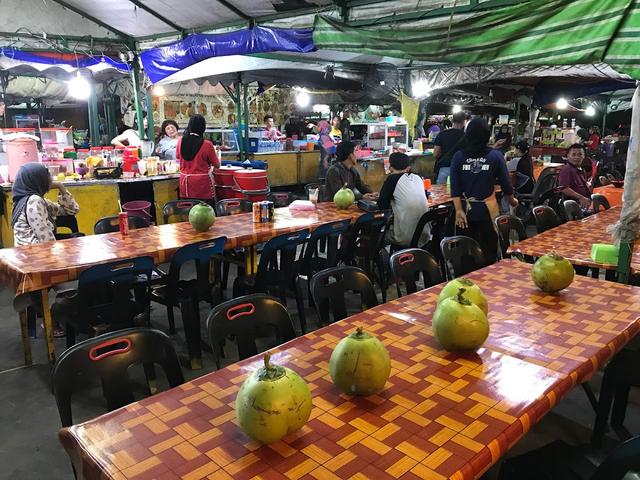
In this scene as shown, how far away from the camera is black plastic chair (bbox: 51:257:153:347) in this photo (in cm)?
320

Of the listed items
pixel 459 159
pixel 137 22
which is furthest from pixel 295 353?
pixel 137 22

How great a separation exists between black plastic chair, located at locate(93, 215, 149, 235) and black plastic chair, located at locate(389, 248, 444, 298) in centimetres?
274

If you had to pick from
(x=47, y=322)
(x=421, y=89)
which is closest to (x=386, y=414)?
(x=47, y=322)

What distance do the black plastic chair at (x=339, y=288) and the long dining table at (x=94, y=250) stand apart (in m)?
1.51

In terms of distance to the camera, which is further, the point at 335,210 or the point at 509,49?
the point at 335,210

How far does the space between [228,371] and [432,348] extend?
801 millimetres

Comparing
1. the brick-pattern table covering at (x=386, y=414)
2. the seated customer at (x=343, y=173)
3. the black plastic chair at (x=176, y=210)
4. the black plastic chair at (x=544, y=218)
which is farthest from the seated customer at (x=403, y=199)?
the brick-pattern table covering at (x=386, y=414)

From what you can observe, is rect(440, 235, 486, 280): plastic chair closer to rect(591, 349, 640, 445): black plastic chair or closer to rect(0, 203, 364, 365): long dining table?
rect(591, 349, 640, 445): black plastic chair

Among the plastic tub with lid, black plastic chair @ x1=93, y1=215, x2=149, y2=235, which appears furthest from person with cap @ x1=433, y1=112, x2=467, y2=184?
black plastic chair @ x1=93, y1=215, x2=149, y2=235

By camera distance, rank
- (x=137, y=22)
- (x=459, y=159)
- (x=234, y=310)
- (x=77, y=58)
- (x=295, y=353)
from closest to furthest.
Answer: (x=295, y=353), (x=234, y=310), (x=459, y=159), (x=137, y=22), (x=77, y=58)

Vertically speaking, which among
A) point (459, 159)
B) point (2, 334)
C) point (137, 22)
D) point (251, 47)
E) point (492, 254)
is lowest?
point (2, 334)

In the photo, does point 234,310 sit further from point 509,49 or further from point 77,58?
point 77,58

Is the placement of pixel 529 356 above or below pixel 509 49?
below

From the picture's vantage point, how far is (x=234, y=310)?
2.32m
